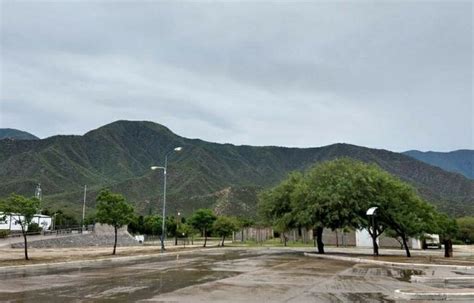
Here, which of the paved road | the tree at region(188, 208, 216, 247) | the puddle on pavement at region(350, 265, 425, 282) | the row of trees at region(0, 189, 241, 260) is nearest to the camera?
the paved road

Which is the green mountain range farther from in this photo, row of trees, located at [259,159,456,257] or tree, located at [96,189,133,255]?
row of trees, located at [259,159,456,257]

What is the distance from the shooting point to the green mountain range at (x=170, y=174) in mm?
120500

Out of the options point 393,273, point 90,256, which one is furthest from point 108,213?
point 393,273

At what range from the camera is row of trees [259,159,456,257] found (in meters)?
40.8

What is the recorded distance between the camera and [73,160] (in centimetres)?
15438

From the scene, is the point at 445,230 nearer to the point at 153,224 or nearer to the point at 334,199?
the point at 334,199

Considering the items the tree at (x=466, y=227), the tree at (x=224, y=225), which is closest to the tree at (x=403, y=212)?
the tree at (x=224, y=225)

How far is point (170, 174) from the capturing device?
486 ft

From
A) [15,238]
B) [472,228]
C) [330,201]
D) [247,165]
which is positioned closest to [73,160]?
[247,165]

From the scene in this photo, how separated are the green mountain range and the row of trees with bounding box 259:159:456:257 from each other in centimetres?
7080

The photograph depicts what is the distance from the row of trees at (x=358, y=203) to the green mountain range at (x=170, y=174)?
70.8 metres

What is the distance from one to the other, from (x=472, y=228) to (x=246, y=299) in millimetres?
85789

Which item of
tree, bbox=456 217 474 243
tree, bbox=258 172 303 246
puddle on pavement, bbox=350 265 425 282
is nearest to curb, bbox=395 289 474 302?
puddle on pavement, bbox=350 265 425 282

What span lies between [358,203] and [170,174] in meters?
112
